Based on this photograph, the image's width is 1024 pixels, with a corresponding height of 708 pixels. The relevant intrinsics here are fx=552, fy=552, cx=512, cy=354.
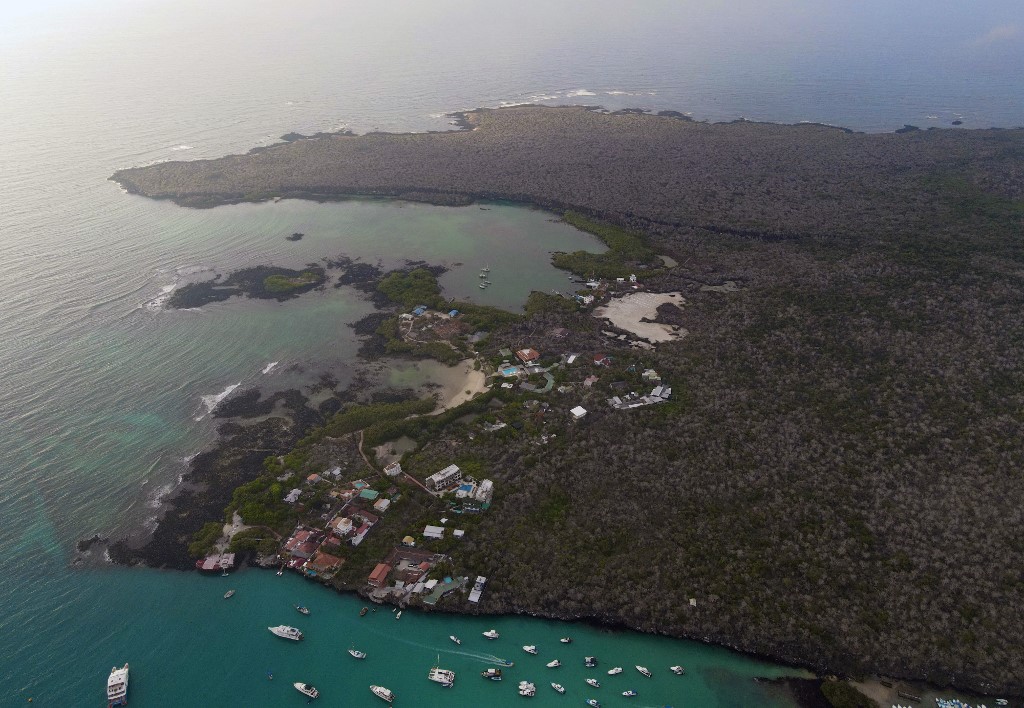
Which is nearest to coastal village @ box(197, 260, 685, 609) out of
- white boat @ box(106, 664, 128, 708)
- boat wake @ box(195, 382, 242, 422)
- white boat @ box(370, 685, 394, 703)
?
white boat @ box(370, 685, 394, 703)

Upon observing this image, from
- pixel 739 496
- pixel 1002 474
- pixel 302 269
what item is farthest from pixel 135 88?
pixel 1002 474

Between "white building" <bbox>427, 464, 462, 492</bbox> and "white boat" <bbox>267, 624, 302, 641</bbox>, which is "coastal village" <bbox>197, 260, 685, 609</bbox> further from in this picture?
"white boat" <bbox>267, 624, 302, 641</bbox>

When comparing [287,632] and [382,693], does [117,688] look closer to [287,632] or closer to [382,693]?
[287,632]

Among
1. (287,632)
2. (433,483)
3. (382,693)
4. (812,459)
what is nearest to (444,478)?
(433,483)

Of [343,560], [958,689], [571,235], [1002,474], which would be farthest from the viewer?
[571,235]

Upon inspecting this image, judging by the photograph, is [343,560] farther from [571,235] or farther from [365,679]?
[571,235]

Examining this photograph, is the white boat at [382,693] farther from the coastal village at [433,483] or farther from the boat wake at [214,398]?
the boat wake at [214,398]
